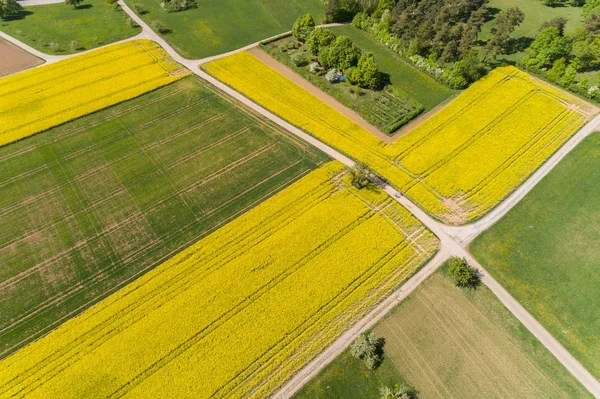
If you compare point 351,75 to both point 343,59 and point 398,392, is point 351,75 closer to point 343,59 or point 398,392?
point 343,59

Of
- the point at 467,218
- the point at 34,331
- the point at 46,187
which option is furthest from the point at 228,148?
the point at 467,218

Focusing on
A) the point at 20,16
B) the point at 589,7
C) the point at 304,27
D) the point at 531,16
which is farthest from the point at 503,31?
the point at 20,16

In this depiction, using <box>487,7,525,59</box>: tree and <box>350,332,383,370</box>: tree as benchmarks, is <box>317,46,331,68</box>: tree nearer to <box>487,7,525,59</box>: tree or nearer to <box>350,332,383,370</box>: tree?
<box>487,7,525,59</box>: tree

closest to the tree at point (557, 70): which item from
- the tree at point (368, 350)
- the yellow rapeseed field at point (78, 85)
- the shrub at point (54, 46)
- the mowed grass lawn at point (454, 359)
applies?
the mowed grass lawn at point (454, 359)

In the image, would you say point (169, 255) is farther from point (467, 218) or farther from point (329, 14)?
point (329, 14)

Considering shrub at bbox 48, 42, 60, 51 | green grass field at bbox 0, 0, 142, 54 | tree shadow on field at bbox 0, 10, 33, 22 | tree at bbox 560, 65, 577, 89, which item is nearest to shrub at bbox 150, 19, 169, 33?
green grass field at bbox 0, 0, 142, 54
